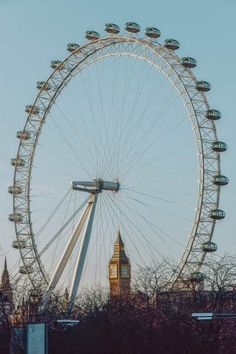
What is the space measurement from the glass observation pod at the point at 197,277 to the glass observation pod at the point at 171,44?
1340 cm

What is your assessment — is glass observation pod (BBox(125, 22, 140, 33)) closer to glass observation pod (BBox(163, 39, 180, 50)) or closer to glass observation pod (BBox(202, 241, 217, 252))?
glass observation pod (BBox(163, 39, 180, 50))

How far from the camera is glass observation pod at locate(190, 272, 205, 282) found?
50094 mm

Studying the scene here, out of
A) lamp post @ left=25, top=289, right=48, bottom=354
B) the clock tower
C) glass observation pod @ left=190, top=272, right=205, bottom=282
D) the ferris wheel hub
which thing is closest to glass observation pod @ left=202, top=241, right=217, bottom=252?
glass observation pod @ left=190, top=272, right=205, bottom=282

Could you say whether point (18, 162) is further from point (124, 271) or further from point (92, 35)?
point (124, 271)

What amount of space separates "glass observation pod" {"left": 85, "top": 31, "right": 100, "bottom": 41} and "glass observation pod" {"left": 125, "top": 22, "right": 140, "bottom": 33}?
10.4 ft

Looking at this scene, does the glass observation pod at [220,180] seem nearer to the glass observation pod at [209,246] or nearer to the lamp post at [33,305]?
the glass observation pod at [209,246]

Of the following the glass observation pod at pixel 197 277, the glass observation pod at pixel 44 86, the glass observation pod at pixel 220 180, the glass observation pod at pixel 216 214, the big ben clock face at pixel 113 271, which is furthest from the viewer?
the big ben clock face at pixel 113 271

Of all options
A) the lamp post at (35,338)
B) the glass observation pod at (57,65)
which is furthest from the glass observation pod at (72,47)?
the lamp post at (35,338)

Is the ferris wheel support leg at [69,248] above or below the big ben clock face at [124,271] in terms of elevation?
below

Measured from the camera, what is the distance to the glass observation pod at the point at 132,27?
53.5 m

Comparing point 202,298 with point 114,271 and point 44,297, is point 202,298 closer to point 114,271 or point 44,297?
point 44,297

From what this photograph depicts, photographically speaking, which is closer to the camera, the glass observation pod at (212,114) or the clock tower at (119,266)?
the glass observation pod at (212,114)

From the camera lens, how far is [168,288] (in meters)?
51.7

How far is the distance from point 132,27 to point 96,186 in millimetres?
9801
